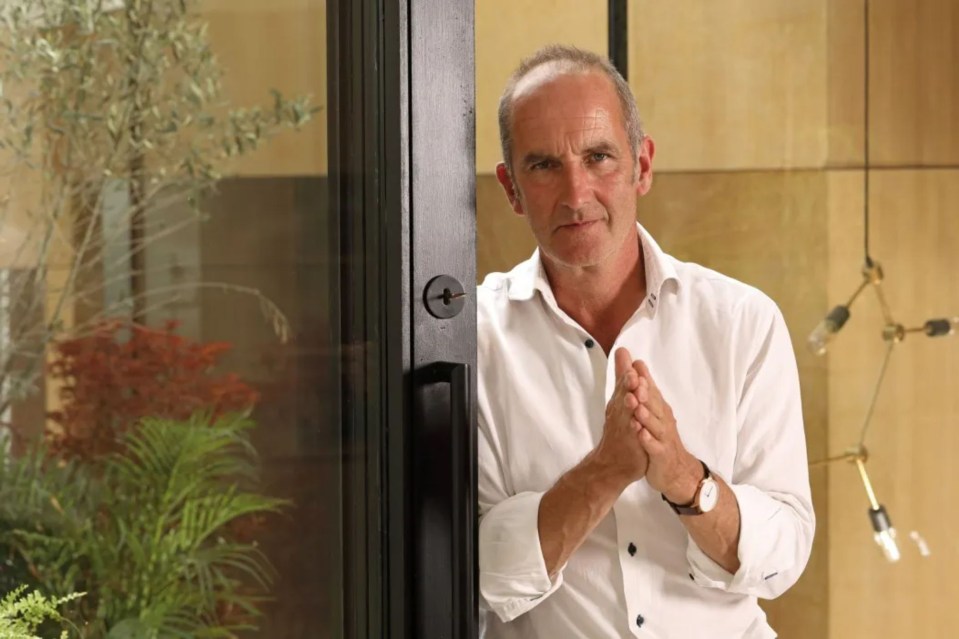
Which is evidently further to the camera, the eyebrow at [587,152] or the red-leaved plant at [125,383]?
the eyebrow at [587,152]

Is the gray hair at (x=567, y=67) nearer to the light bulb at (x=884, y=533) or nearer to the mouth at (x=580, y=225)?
the mouth at (x=580, y=225)

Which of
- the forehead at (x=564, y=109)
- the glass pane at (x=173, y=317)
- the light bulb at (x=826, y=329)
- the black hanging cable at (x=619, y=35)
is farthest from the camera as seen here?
the light bulb at (x=826, y=329)

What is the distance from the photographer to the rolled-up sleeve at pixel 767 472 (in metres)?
1.60

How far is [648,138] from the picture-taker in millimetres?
1685

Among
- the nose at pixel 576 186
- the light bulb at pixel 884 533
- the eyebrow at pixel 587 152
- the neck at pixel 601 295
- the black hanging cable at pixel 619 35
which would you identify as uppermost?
the black hanging cable at pixel 619 35

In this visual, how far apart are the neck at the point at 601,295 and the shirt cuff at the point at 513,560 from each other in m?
0.22

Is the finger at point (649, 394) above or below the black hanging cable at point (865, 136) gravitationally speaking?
below

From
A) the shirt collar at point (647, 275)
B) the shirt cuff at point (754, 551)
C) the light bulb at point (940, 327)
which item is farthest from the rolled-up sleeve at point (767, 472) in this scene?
the light bulb at point (940, 327)

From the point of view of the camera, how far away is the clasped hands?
1487mm

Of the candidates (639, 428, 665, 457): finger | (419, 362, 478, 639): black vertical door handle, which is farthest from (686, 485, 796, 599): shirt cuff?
(419, 362, 478, 639): black vertical door handle

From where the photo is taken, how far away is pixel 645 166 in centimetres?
166

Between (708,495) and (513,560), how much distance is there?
0.81 ft

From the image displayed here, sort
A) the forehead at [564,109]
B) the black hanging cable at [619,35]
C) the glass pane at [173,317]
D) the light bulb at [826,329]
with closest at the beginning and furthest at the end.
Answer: the glass pane at [173,317]
the forehead at [564,109]
the black hanging cable at [619,35]
the light bulb at [826,329]

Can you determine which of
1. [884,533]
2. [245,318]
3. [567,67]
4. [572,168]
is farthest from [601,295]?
[884,533]
